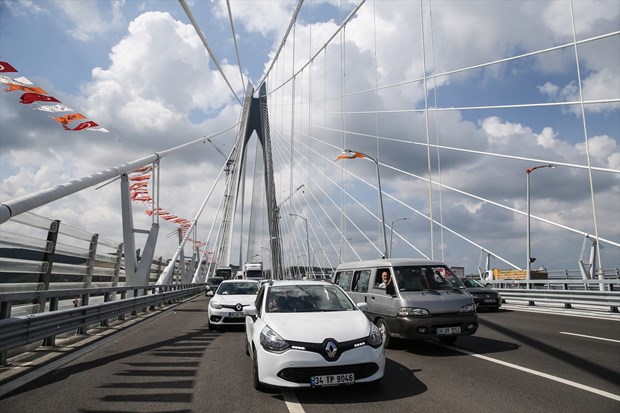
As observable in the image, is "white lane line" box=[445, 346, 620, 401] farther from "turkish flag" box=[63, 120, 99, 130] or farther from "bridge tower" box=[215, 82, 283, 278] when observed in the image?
"bridge tower" box=[215, 82, 283, 278]

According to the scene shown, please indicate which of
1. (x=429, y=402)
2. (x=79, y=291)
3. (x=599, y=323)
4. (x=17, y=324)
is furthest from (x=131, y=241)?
(x=599, y=323)

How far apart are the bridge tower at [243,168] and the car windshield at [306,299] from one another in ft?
126

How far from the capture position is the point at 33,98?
1116 centimetres

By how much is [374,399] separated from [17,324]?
17.2ft

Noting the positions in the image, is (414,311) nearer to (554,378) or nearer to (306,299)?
(306,299)

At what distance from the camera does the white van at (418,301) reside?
7941 mm

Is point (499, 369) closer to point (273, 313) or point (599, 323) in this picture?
point (273, 313)

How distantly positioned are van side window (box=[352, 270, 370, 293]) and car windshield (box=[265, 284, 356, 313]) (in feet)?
10.1

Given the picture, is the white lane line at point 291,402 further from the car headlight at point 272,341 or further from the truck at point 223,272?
the truck at point 223,272

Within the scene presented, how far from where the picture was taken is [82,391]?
546 cm

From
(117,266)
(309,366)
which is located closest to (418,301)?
(309,366)

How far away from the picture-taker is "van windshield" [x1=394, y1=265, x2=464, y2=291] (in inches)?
343

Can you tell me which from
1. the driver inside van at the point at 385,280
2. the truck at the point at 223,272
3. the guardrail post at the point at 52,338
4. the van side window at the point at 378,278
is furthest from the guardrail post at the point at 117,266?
the truck at the point at 223,272

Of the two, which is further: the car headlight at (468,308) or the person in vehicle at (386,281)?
the person in vehicle at (386,281)
